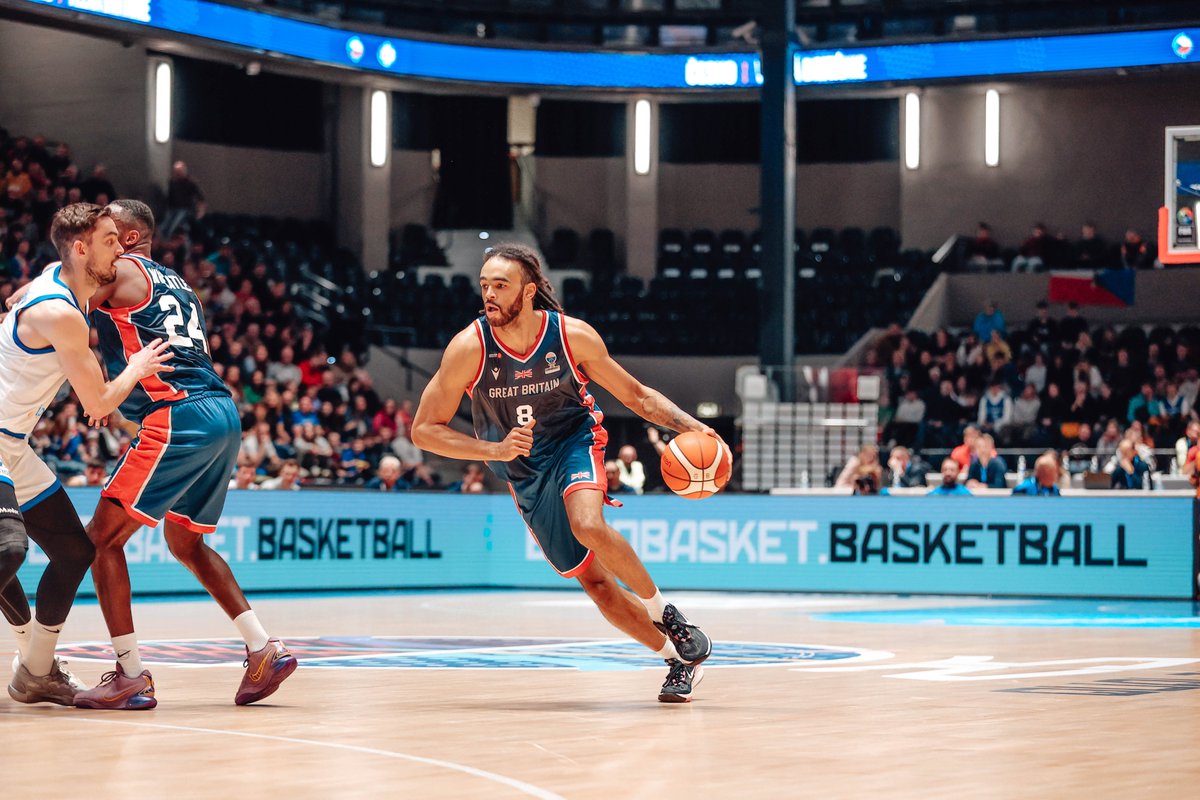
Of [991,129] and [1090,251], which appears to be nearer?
[1090,251]

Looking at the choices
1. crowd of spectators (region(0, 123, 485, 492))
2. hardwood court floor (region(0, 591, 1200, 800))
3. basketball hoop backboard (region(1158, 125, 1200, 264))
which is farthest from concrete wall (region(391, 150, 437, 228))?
hardwood court floor (region(0, 591, 1200, 800))

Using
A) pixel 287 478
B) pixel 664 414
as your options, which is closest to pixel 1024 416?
pixel 287 478

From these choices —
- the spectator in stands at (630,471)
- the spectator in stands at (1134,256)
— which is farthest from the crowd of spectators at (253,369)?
the spectator in stands at (1134,256)

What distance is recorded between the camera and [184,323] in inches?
297

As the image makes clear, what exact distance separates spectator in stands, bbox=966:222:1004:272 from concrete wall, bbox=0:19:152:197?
45.5 feet

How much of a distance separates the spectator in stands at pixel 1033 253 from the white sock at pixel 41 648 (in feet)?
75.7

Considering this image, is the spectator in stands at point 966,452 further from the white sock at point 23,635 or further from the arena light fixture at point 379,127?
the arena light fixture at point 379,127

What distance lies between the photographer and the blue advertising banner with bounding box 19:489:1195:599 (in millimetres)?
17156

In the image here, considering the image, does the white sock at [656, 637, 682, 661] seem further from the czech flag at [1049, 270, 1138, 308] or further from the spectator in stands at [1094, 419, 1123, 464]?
the czech flag at [1049, 270, 1138, 308]

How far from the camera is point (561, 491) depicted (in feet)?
25.1

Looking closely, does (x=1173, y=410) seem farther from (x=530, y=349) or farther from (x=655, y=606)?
(x=530, y=349)

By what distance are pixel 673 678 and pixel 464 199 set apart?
82.3ft

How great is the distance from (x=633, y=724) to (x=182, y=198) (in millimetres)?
22185

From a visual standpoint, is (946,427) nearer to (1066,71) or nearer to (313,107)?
(1066,71)
